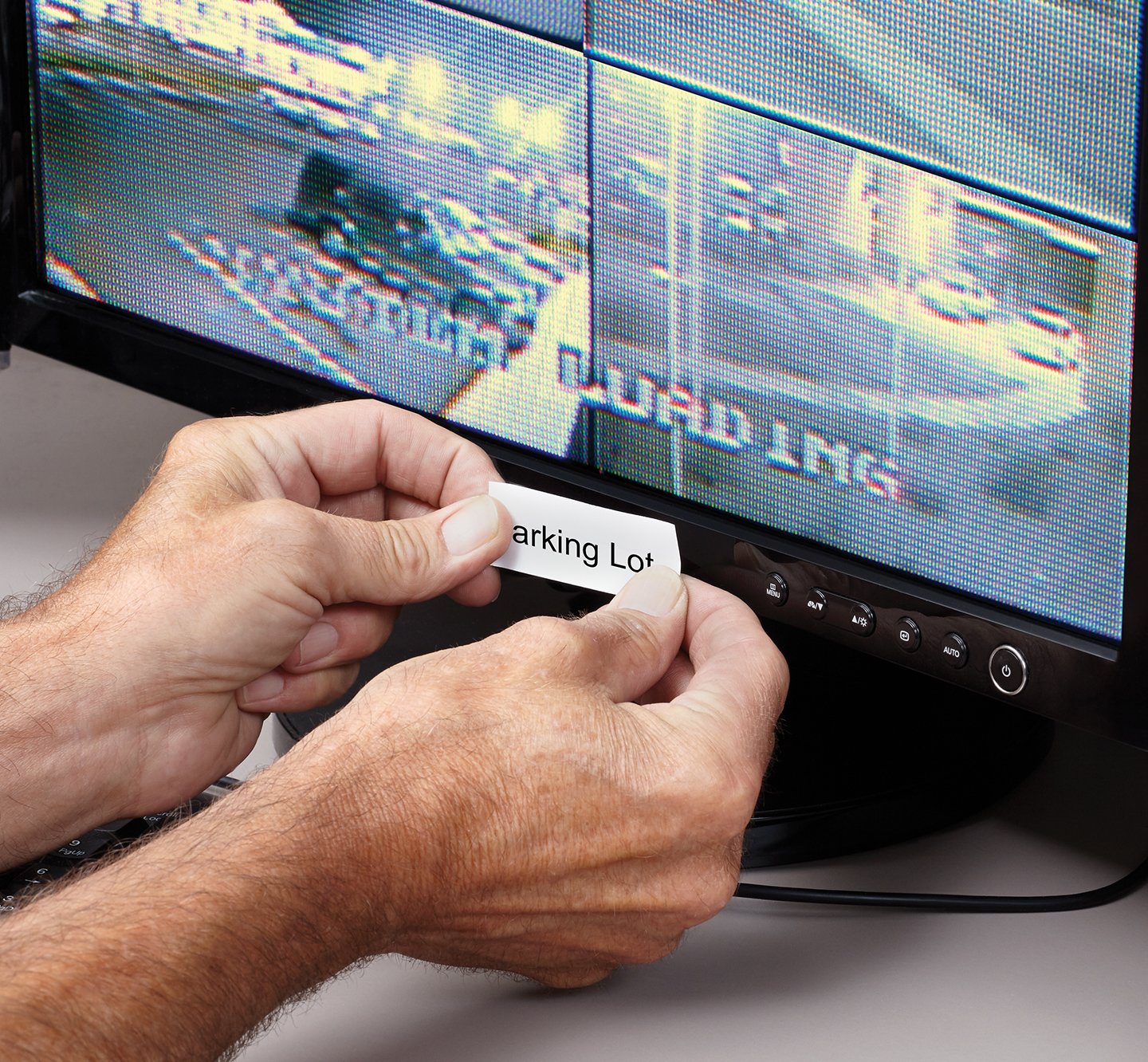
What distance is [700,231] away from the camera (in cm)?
55

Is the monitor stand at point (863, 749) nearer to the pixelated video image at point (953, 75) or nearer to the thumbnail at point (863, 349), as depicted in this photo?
the thumbnail at point (863, 349)

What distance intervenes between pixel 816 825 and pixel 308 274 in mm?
349

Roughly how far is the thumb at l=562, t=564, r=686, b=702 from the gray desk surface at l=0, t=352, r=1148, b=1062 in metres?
0.12

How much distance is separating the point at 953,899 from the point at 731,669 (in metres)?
0.15

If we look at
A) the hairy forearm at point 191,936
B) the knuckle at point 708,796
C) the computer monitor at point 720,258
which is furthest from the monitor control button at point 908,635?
the hairy forearm at point 191,936

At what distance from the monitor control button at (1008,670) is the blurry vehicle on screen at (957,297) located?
128 millimetres

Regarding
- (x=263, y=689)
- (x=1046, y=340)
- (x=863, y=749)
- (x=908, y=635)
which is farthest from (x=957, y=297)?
(x=263, y=689)

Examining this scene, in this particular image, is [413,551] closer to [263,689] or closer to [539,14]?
[263,689]

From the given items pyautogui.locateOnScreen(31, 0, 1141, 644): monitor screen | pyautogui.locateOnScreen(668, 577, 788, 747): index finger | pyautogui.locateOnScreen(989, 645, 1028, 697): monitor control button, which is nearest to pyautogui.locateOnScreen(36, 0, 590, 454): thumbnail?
pyautogui.locateOnScreen(31, 0, 1141, 644): monitor screen

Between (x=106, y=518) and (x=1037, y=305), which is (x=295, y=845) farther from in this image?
(x=106, y=518)

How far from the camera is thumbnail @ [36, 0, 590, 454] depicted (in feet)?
1.96

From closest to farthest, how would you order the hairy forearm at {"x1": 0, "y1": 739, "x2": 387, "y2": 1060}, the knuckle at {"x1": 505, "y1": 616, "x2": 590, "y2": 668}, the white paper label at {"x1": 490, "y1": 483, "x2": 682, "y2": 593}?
the hairy forearm at {"x1": 0, "y1": 739, "x2": 387, "y2": 1060} < the knuckle at {"x1": 505, "y1": 616, "x2": 590, "y2": 668} < the white paper label at {"x1": 490, "y1": 483, "x2": 682, "y2": 593}

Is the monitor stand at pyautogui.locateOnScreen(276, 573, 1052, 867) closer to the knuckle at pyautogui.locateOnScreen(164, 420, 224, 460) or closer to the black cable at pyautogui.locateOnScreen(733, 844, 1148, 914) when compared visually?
the black cable at pyautogui.locateOnScreen(733, 844, 1148, 914)

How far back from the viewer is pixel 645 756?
495mm
